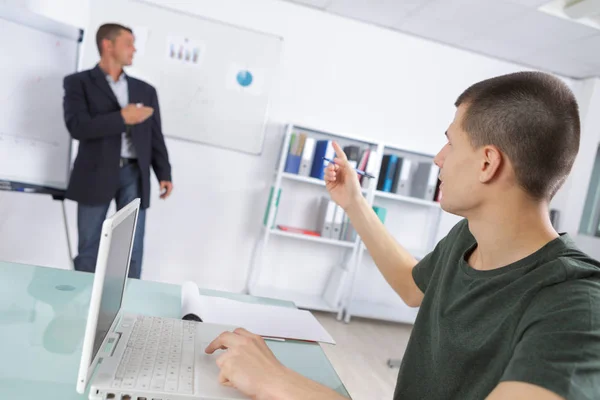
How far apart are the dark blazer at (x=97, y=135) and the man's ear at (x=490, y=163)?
2260 mm

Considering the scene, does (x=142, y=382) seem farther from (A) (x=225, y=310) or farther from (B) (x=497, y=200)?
(B) (x=497, y=200)

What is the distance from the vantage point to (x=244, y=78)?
3576 millimetres

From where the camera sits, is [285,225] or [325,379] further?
[285,225]

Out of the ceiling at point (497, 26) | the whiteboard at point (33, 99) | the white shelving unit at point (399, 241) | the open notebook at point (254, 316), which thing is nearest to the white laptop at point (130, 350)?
the open notebook at point (254, 316)

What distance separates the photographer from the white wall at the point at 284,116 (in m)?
3.55

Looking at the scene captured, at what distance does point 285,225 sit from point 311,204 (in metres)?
0.27

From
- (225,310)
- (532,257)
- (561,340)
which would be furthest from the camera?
(225,310)

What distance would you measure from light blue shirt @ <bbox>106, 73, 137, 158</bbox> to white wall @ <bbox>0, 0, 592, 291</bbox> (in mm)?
640

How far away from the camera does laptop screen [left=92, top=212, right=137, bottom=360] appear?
67cm

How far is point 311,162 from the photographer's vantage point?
360 cm

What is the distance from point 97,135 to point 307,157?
4.81 ft

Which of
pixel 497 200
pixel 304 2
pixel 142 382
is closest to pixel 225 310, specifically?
pixel 142 382

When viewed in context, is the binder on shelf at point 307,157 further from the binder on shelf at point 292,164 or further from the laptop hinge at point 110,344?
the laptop hinge at point 110,344

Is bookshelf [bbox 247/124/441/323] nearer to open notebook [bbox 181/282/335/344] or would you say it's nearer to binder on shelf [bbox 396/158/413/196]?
binder on shelf [bbox 396/158/413/196]
